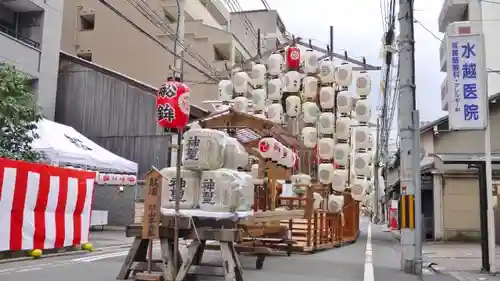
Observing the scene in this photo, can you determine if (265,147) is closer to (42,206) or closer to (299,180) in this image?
(299,180)

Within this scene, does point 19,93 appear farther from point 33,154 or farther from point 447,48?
point 447,48

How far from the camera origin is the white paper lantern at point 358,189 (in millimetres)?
22188

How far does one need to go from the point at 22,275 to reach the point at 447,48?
10.6 metres

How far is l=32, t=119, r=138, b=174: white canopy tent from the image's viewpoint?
1680 centimetres

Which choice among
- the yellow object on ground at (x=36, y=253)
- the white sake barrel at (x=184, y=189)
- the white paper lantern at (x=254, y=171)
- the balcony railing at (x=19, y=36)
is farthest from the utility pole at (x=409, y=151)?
the balcony railing at (x=19, y=36)

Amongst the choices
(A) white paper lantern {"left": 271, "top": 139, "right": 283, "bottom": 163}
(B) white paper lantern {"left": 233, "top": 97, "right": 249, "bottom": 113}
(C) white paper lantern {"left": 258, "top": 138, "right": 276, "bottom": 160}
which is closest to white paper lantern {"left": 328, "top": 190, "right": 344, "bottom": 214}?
(B) white paper lantern {"left": 233, "top": 97, "right": 249, "bottom": 113}

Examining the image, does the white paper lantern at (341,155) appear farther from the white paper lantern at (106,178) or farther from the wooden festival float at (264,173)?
the white paper lantern at (106,178)

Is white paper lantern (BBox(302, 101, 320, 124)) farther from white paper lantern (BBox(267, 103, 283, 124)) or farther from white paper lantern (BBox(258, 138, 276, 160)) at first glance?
white paper lantern (BBox(258, 138, 276, 160))

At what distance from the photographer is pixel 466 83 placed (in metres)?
12.2

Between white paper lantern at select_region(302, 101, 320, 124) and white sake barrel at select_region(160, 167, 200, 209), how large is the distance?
13.2m

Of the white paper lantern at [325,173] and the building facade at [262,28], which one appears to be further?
the building facade at [262,28]

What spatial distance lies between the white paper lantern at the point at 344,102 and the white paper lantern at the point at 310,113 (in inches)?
40.1

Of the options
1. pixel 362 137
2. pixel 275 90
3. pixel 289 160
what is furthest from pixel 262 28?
pixel 289 160

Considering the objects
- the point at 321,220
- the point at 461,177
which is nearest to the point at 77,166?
the point at 321,220
